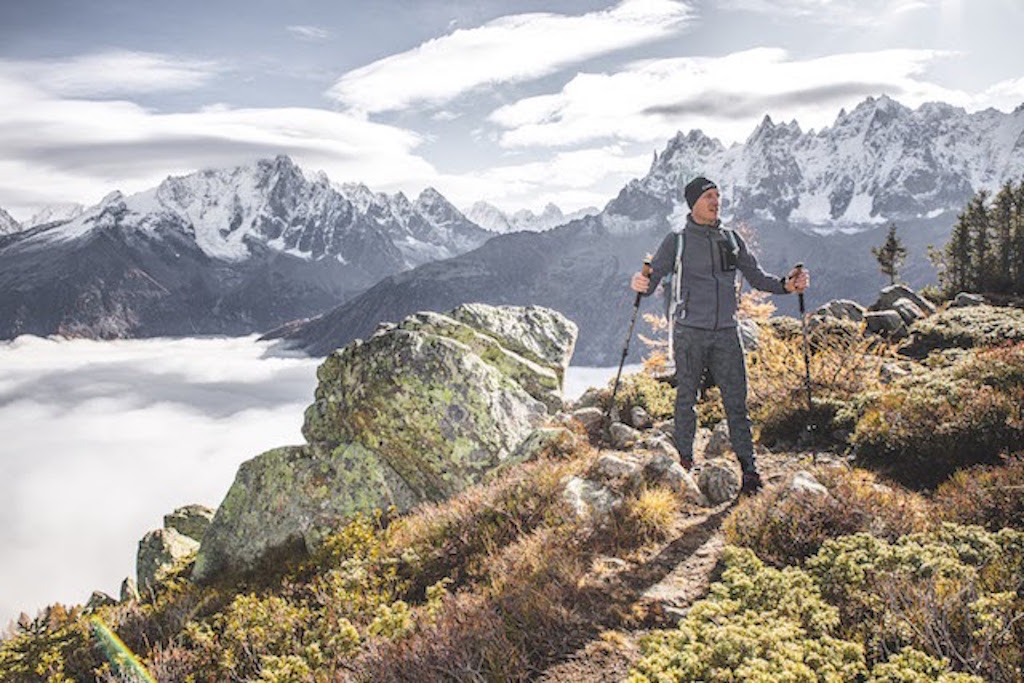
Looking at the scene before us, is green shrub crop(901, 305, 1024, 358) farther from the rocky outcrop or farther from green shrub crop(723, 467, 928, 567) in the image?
the rocky outcrop

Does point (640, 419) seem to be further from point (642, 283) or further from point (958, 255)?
point (958, 255)

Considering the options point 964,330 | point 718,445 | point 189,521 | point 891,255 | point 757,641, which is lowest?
point 189,521

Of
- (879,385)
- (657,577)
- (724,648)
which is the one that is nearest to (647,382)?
(879,385)

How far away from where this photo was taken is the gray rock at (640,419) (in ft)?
40.3

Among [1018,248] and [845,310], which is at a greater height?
[1018,248]

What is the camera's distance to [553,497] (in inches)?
286

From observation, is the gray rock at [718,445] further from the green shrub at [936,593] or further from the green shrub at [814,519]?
the green shrub at [936,593]

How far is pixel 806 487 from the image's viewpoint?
6164 millimetres

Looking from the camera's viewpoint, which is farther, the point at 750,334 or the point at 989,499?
the point at 750,334

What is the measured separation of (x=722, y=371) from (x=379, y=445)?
23.7 ft

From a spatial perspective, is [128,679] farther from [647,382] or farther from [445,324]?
[647,382]

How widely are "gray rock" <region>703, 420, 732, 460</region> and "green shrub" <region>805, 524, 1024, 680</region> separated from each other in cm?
432

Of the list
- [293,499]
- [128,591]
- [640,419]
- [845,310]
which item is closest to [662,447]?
[640,419]

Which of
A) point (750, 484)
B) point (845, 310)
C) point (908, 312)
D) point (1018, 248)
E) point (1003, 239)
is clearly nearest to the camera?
point (750, 484)
